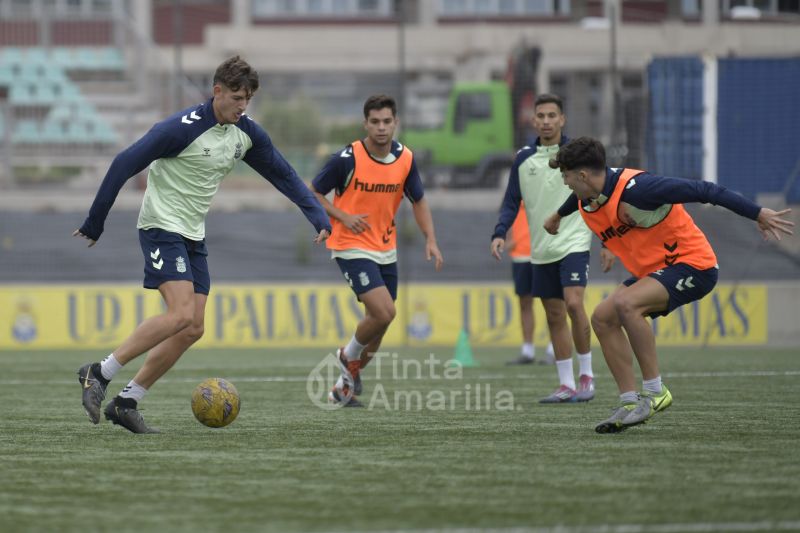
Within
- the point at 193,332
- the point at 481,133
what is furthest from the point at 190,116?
the point at 481,133

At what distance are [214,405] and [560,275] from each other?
3378 mm

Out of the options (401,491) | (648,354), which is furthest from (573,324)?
(401,491)

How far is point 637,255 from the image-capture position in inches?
304

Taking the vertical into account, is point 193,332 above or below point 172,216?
below

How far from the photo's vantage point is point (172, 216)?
302 inches

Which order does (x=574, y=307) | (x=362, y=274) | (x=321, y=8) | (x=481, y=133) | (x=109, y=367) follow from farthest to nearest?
(x=321, y=8) < (x=481, y=133) < (x=574, y=307) < (x=362, y=274) < (x=109, y=367)

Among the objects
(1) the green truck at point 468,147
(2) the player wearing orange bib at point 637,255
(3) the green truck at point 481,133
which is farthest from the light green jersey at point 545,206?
(1) the green truck at point 468,147

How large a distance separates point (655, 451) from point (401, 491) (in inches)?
66.4

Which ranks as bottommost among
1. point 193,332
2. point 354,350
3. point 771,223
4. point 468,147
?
point 354,350

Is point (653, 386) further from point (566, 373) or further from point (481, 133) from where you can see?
point (481, 133)

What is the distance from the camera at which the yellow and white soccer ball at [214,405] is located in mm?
7680

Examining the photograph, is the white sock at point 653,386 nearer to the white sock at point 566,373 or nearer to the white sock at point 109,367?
the white sock at point 566,373

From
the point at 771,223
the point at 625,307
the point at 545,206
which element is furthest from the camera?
the point at 545,206

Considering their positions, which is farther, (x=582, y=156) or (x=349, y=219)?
(x=349, y=219)
